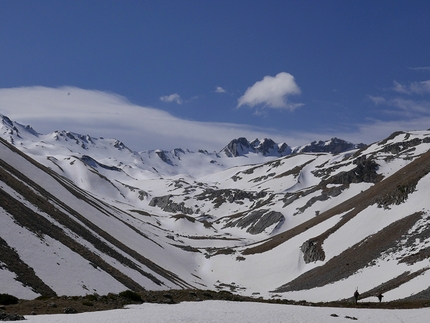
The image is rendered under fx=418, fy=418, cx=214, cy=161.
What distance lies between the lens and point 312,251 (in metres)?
76.6

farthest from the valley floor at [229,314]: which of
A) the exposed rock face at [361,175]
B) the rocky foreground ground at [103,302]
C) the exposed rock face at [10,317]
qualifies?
the exposed rock face at [361,175]

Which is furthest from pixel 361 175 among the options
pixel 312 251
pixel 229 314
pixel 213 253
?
pixel 229 314

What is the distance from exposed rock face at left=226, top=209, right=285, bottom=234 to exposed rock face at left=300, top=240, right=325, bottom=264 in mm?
65071

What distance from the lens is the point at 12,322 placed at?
20.7 meters

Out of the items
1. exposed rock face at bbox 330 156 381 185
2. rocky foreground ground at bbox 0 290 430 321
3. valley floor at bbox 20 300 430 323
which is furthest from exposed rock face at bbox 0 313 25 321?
exposed rock face at bbox 330 156 381 185

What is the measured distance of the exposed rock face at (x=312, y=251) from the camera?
7379cm

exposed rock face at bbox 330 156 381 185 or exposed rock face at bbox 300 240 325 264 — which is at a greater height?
exposed rock face at bbox 330 156 381 185

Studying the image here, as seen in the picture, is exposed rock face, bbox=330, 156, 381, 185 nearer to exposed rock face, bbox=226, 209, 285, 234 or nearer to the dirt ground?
exposed rock face, bbox=226, 209, 285, 234

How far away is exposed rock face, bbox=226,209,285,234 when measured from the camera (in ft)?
486

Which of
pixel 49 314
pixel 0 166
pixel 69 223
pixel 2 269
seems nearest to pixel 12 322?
pixel 49 314

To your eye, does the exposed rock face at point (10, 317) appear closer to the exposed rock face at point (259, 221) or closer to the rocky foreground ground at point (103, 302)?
the rocky foreground ground at point (103, 302)

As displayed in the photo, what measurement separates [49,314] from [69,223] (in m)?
34.3

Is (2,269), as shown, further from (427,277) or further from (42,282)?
(427,277)

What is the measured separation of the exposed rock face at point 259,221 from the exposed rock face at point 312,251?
65.1 metres
